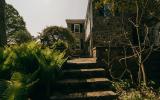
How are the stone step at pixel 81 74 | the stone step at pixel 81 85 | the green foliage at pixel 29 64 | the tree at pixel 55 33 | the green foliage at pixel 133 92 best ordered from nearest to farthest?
1. the green foliage at pixel 29 64
2. the green foliage at pixel 133 92
3. the stone step at pixel 81 85
4. the stone step at pixel 81 74
5. the tree at pixel 55 33

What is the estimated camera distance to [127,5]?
37.8ft

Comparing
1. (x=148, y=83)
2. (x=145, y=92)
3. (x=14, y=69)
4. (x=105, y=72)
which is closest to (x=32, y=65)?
(x=14, y=69)

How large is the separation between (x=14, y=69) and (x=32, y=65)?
0.61 metres

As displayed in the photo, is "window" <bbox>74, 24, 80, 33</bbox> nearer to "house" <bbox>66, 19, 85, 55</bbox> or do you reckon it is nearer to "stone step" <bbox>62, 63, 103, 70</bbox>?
"house" <bbox>66, 19, 85, 55</bbox>

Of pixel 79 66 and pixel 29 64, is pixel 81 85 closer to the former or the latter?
pixel 79 66

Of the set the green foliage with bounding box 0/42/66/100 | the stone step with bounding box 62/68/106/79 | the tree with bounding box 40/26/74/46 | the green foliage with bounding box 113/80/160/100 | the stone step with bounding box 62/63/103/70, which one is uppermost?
the tree with bounding box 40/26/74/46

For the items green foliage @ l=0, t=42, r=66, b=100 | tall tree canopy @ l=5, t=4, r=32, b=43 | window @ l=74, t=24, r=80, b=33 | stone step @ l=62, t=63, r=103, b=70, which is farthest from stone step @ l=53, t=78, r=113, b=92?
tall tree canopy @ l=5, t=4, r=32, b=43

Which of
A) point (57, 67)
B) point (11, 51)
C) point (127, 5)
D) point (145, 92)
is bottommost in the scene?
point (145, 92)

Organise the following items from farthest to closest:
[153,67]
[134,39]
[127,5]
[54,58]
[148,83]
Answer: [134,39]
[127,5]
[153,67]
[148,83]
[54,58]

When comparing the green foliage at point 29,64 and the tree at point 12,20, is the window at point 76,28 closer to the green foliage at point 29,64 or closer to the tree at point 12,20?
the tree at point 12,20

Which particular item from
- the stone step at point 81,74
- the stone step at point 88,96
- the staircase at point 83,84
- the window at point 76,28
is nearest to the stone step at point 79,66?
the staircase at point 83,84

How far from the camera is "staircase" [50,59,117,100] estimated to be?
708 cm

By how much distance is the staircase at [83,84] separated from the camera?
23.2 ft

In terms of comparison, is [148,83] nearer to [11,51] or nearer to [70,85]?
[70,85]
